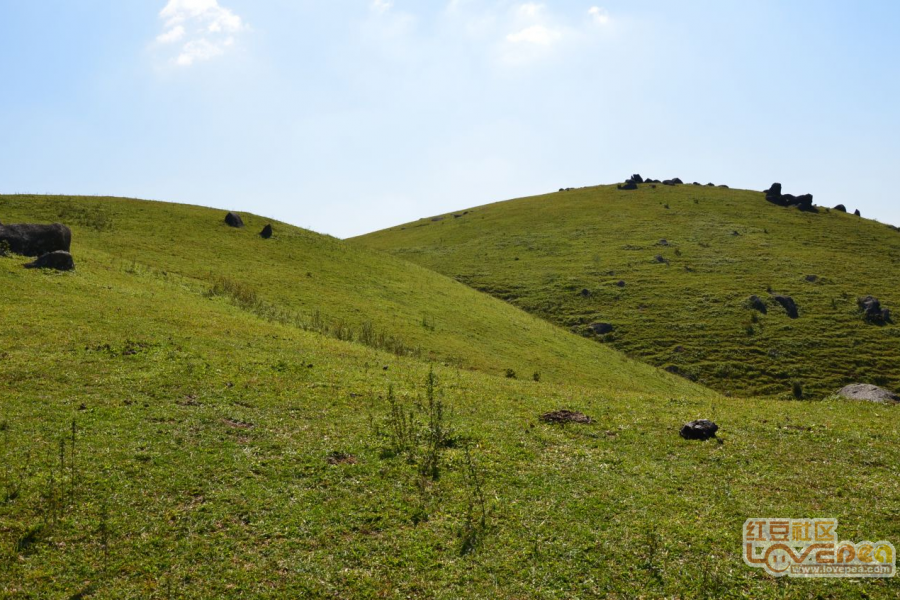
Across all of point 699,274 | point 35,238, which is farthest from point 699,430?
point 699,274

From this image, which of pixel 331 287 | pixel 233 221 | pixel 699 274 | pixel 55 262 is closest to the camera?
pixel 55 262

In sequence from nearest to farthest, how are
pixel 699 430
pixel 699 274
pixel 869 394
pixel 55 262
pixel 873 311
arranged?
pixel 699 430 → pixel 869 394 → pixel 55 262 → pixel 873 311 → pixel 699 274

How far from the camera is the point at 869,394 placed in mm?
26031

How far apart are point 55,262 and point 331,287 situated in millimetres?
22543

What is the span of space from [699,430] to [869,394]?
13.9m

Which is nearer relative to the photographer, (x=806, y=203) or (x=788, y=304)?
(x=788, y=304)

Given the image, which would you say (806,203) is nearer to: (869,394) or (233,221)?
(869,394)

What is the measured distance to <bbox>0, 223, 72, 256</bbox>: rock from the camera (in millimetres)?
36734

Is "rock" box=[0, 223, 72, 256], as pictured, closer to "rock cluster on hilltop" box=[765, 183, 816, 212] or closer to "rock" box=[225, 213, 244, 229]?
"rock" box=[225, 213, 244, 229]

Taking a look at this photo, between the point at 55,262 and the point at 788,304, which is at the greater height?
the point at 788,304

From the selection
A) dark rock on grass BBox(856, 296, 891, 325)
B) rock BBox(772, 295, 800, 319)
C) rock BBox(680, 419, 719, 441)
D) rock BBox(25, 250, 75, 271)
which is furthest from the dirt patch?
dark rock on grass BBox(856, 296, 891, 325)

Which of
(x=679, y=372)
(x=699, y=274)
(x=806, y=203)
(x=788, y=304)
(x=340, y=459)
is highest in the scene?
(x=806, y=203)

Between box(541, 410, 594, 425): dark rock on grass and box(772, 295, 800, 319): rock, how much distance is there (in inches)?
2205

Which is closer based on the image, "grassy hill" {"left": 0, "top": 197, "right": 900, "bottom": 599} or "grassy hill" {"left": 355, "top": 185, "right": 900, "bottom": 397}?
"grassy hill" {"left": 0, "top": 197, "right": 900, "bottom": 599}
